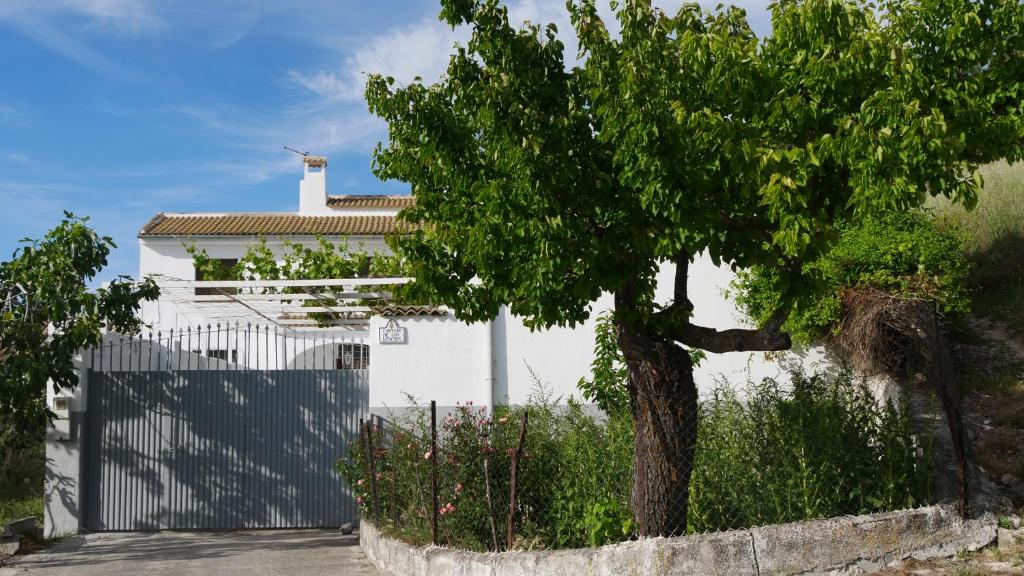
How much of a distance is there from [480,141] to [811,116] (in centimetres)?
252

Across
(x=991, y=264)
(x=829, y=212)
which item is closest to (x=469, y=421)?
(x=829, y=212)

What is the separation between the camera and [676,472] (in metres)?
7.27

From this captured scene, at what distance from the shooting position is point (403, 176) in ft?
25.1

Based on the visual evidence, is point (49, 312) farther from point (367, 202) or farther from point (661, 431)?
point (367, 202)

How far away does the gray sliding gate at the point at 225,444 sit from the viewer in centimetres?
1259

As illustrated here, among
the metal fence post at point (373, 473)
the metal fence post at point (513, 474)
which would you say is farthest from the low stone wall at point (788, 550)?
the metal fence post at point (373, 473)

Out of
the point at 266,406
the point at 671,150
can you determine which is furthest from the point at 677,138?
the point at 266,406

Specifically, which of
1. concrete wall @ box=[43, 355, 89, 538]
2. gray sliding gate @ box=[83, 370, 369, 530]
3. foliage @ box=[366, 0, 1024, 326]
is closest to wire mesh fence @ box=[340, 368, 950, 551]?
foliage @ box=[366, 0, 1024, 326]

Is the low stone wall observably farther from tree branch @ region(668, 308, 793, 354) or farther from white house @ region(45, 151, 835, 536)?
white house @ region(45, 151, 835, 536)

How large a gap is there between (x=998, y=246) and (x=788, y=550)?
9645mm

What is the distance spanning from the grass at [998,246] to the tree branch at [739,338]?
673 centimetres

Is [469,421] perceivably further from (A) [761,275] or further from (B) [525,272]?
(A) [761,275]

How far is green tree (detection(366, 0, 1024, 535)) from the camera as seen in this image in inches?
247

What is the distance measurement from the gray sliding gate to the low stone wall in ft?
19.3
